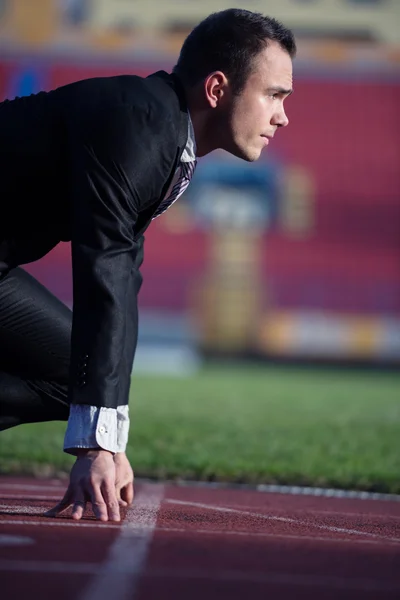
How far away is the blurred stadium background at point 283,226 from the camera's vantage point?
2489 centimetres

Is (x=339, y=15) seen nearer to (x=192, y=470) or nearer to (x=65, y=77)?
(x=65, y=77)

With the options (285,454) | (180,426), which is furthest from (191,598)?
(180,426)

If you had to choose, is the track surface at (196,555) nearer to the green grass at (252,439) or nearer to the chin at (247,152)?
the chin at (247,152)

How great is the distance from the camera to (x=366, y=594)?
7.91ft

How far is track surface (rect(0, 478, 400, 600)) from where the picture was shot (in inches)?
93.5

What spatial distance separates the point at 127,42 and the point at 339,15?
11.5 meters

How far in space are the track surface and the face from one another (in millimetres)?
1116

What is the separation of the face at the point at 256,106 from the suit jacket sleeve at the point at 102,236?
368 mm

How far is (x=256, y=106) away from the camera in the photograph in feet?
10.5

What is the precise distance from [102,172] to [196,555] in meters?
1.01

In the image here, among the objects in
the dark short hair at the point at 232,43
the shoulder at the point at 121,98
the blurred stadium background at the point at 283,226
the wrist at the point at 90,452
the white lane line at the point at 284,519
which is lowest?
the white lane line at the point at 284,519

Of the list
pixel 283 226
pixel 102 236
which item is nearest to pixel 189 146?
pixel 102 236

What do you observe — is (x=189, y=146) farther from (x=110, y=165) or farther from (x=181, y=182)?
(x=110, y=165)

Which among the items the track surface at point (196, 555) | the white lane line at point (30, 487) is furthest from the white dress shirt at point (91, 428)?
the white lane line at point (30, 487)
